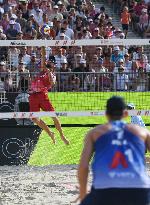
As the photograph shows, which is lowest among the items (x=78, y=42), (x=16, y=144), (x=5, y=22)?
(x=16, y=144)

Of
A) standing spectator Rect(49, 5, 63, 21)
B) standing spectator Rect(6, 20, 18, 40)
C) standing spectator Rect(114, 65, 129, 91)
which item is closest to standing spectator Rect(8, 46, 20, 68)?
standing spectator Rect(114, 65, 129, 91)

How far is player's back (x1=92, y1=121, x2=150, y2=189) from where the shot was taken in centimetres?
532

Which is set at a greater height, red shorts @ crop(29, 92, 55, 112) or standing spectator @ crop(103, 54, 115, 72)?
standing spectator @ crop(103, 54, 115, 72)

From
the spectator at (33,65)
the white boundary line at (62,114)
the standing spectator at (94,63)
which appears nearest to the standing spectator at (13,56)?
the spectator at (33,65)

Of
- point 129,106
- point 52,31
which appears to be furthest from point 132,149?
point 52,31

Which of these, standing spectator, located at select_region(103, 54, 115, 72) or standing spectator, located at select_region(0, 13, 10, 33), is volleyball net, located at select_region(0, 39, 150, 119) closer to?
standing spectator, located at select_region(103, 54, 115, 72)

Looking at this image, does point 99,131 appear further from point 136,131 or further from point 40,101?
point 40,101

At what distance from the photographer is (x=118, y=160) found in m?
5.34

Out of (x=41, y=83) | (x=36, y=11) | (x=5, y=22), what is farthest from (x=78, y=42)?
(x=36, y=11)

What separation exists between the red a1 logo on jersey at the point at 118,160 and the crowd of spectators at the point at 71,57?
7539 mm

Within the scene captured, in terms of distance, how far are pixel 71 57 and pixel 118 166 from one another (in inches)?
398

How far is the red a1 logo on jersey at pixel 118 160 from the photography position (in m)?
5.33

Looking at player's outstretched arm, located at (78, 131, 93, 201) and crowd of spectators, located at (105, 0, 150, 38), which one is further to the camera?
crowd of spectators, located at (105, 0, 150, 38)

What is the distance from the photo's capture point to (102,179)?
5.34 metres
